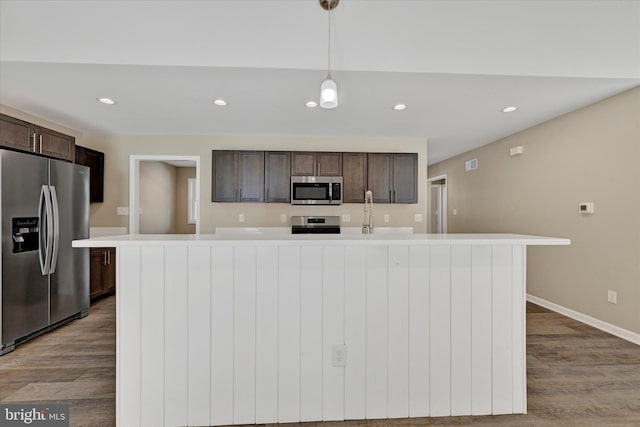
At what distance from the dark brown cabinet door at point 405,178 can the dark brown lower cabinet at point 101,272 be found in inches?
155

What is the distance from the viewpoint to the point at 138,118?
3.55m

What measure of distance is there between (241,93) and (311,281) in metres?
1.97

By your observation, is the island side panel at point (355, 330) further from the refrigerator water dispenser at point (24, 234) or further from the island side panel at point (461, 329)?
the refrigerator water dispenser at point (24, 234)

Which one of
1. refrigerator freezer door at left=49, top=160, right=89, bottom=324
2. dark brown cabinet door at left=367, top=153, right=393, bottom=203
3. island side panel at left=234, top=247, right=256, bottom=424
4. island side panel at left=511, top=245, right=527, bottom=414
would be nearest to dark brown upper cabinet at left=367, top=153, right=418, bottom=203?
dark brown cabinet door at left=367, top=153, right=393, bottom=203

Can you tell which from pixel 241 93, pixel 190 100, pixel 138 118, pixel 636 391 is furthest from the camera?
pixel 138 118

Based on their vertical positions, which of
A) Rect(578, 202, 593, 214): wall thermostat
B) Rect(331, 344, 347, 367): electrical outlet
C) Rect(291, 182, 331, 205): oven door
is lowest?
Rect(331, 344, 347, 367): electrical outlet

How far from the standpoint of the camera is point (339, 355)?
1.67 metres

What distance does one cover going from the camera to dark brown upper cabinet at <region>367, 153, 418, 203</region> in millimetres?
4375

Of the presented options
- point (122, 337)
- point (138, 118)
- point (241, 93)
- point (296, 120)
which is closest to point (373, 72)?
point (241, 93)

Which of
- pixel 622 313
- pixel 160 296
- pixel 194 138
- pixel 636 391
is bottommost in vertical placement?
pixel 636 391

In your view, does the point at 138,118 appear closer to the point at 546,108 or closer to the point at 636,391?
the point at 546,108

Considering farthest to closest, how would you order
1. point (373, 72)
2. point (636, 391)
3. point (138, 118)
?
point (138, 118) → point (373, 72) → point (636, 391)

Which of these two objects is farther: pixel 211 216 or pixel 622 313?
pixel 211 216

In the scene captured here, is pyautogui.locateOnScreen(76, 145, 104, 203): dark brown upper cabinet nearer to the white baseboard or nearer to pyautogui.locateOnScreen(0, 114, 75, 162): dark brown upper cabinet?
pyautogui.locateOnScreen(0, 114, 75, 162): dark brown upper cabinet
